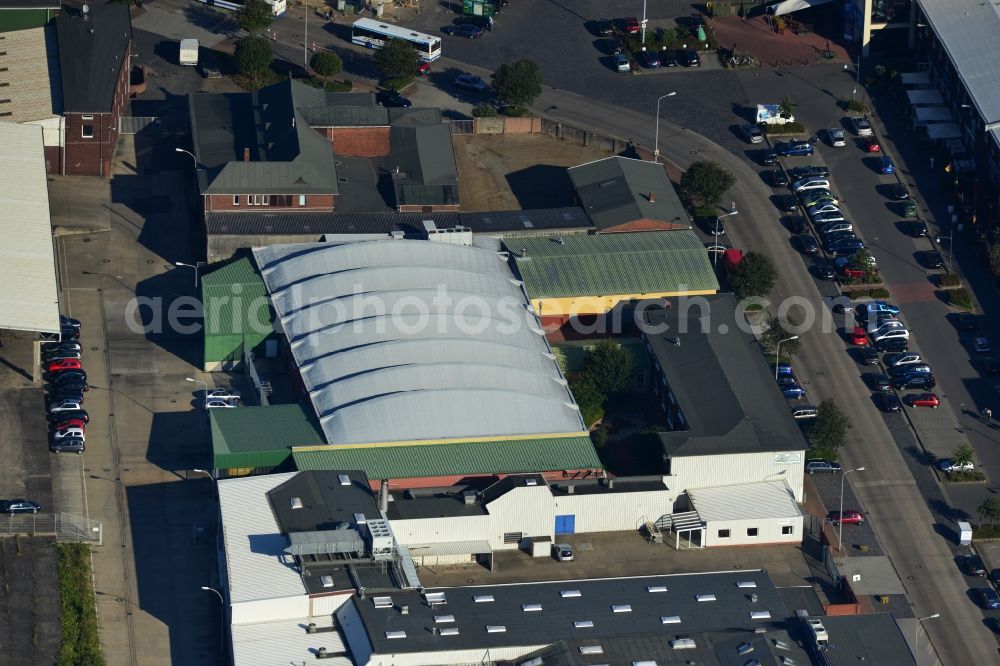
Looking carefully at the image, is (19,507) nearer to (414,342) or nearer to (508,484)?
(414,342)

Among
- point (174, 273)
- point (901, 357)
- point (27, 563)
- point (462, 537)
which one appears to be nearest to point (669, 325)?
point (901, 357)

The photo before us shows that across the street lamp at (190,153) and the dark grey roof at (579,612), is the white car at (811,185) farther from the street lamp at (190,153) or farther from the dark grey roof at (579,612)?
the dark grey roof at (579,612)

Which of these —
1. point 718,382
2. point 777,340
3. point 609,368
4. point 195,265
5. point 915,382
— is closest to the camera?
point 718,382

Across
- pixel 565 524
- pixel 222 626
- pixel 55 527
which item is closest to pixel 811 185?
pixel 565 524

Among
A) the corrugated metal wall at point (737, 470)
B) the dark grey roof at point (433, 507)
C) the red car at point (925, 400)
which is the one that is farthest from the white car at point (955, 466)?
the dark grey roof at point (433, 507)

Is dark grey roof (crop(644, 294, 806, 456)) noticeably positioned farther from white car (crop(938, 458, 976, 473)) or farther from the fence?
the fence

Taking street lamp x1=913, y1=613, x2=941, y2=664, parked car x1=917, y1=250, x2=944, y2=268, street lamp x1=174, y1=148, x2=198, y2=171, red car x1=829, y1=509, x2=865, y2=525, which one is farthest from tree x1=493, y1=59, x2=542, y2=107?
street lamp x1=913, y1=613, x2=941, y2=664

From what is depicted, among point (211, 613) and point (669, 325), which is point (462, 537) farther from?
point (669, 325)
